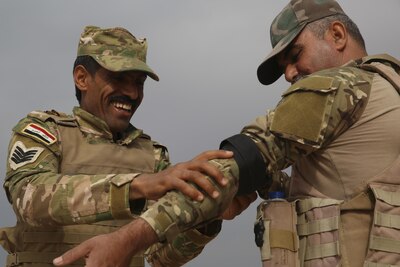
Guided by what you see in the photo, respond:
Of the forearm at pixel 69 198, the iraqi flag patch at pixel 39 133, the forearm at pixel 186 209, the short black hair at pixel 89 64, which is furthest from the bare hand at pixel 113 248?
the short black hair at pixel 89 64

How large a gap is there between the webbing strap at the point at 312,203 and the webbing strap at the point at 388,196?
238 millimetres

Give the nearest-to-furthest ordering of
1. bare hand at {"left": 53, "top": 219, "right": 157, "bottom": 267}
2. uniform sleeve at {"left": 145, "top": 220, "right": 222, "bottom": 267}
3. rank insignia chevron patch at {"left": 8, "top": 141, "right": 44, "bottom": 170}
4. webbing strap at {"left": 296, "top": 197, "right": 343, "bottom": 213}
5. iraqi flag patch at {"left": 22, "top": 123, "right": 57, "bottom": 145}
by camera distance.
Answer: bare hand at {"left": 53, "top": 219, "right": 157, "bottom": 267}, webbing strap at {"left": 296, "top": 197, "right": 343, "bottom": 213}, rank insignia chevron patch at {"left": 8, "top": 141, "right": 44, "bottom": 170}, iraqi flag patch at {"left": 22, "top": 123, "right": 57, "bottom": 145}, uniform sleeve at {"left": 145, "top": 220, "right": 222, "bottom": 267}

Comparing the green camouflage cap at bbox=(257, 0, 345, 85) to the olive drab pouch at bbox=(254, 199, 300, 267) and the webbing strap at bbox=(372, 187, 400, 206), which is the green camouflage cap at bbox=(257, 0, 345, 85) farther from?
the webbing strap at bbox=(372, 187, 400, 206)

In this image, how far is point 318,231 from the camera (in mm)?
3762

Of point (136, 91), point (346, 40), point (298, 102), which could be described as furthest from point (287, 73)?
point (136, 91)

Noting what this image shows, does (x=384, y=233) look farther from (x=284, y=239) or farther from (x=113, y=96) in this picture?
(x=113, y=96)

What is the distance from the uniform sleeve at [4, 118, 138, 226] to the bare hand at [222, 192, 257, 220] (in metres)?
0.84

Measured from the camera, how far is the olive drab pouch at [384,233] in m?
3.62

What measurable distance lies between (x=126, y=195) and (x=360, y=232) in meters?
1.67

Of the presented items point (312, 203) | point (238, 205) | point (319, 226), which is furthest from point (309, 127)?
point (238, 205)

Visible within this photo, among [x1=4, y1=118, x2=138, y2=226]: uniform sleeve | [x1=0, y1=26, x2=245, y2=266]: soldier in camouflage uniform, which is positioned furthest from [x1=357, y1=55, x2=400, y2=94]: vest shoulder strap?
[x1=4, y1=118, x2=138, y2=226]: uniform sleeve

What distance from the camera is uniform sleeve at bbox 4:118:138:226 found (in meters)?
4.43

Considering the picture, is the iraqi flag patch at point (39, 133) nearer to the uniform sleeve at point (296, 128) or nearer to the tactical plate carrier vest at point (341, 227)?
the uniform sleeve at point (296, 128)

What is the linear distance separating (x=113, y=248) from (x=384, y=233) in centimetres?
166
